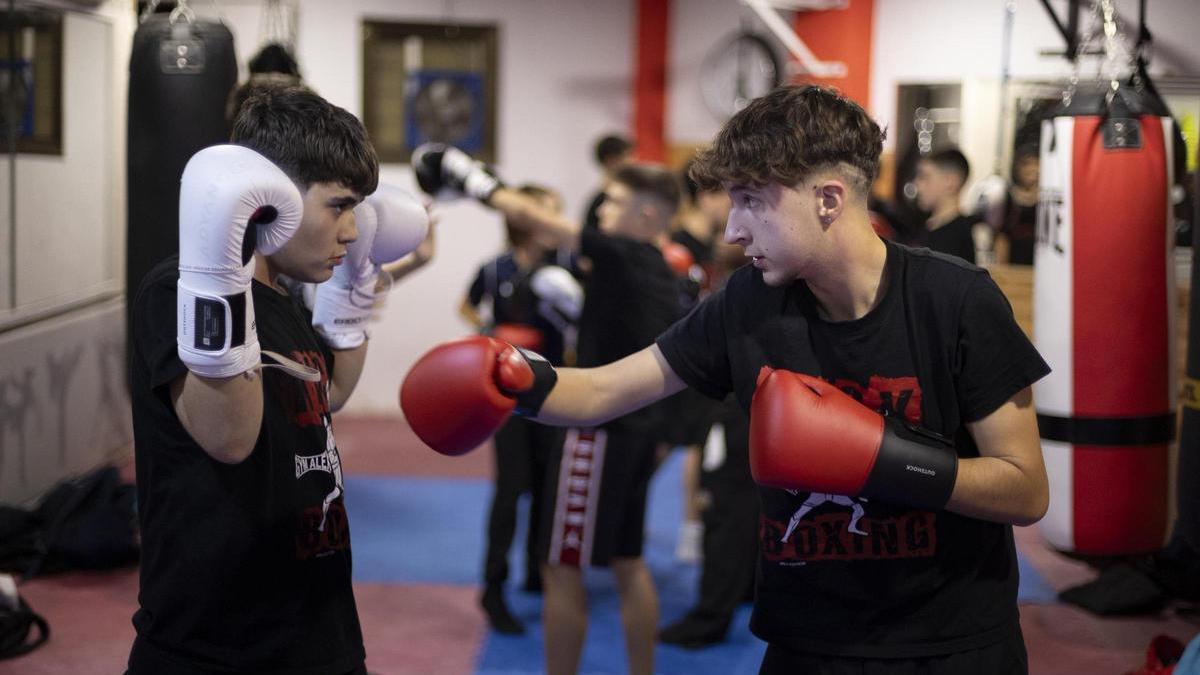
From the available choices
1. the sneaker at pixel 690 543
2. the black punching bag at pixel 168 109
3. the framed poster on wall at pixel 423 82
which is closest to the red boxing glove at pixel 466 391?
the black punching bag at pixel 168 109

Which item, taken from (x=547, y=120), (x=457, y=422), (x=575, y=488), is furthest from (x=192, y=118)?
(x=547, y=120)

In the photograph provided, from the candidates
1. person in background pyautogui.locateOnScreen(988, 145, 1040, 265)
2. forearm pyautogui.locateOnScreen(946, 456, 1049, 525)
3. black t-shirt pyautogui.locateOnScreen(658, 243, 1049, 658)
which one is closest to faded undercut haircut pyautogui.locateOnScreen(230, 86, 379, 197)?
black t-shirt pyautogui.locateOnScreen(658, 243, 1049, 658)

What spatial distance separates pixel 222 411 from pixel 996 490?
1.08 metres

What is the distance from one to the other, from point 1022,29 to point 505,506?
15.2ft

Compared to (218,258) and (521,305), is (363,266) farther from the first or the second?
(521,305)

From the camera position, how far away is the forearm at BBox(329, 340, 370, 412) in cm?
216

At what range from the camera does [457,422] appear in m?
1.89

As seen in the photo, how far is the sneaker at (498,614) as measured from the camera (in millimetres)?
4010

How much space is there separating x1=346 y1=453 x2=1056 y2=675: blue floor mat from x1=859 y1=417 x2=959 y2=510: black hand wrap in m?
2.00

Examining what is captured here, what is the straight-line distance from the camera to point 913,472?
1.69 meters

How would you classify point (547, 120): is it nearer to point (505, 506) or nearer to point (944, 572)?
point (505, 506)

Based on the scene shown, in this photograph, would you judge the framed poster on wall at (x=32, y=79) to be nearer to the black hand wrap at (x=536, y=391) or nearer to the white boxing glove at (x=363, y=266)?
the white boxing glove at (x=363, y=266)

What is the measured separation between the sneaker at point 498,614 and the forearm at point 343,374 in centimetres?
202

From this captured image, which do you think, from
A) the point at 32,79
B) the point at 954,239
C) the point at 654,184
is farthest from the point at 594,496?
the point at 32,79
